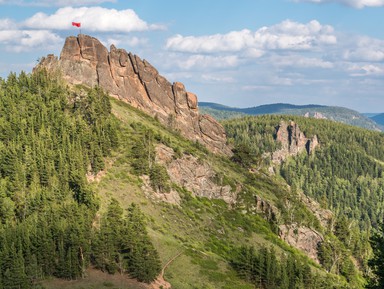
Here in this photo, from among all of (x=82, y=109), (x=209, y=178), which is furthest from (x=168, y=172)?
(x=82, y=109)

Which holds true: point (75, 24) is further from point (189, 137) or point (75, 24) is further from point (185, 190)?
point (185, 190)

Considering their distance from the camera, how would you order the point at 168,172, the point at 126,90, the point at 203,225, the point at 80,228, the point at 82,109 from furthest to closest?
the point at 126,90, the point at 82,109, the point at 168,172, the point at 203,225, the point at 80,228

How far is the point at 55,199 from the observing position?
79.8 metres

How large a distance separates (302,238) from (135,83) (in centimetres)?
8818

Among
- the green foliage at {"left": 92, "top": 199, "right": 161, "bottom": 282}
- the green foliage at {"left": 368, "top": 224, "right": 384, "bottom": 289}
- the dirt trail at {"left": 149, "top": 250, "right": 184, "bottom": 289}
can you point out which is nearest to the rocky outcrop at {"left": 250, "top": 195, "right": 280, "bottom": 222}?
the dirt trail at {"left": 149, "top": 250, "right": 184, "bottom": 289}

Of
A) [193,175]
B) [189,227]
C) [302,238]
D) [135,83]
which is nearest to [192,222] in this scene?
[189,227]

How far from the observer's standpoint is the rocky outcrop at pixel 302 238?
12918 cm

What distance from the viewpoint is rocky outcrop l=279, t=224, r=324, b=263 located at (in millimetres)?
129175

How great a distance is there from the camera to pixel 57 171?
90375mm

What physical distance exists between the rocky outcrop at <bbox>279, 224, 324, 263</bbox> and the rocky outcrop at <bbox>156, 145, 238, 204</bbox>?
19.5m

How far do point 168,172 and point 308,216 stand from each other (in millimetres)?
60607

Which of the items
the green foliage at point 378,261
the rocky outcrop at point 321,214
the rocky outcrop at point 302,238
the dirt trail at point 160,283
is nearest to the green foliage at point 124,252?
the dirt trail at point 160,283

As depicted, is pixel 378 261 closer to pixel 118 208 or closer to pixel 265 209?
pixel 118 208

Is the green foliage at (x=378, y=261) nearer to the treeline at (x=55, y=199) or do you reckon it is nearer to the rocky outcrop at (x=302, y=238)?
the treeline at (x=55, y=199)
